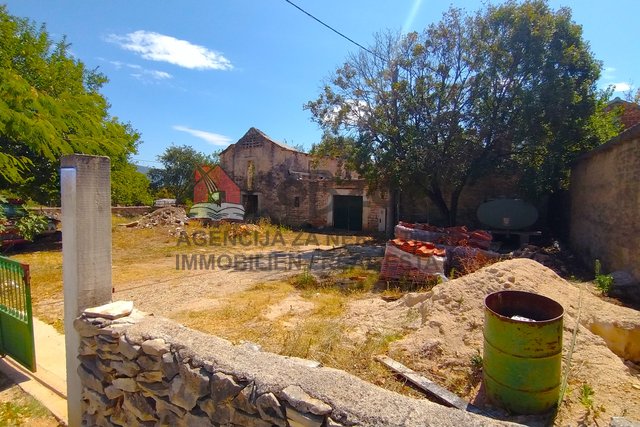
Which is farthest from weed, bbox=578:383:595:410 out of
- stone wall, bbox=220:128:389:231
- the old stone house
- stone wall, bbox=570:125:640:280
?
stone wall, bbox=220:128:389:231

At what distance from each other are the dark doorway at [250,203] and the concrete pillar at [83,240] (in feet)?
52.0

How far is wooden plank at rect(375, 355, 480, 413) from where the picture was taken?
246 centimetres

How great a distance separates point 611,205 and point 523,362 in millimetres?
6285

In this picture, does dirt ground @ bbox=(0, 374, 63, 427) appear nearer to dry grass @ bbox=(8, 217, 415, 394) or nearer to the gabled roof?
dry grass @ bbox=(8, 217, 415, 394)

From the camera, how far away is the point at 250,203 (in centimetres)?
1883

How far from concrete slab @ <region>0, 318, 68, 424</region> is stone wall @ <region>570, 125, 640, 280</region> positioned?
25.5 feet

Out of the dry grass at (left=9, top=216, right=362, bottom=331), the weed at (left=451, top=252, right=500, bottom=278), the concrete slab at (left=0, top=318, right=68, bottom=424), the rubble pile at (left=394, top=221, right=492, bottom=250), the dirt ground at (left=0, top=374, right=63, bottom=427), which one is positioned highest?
the rubble pile at (left=394, top=221, right=492, bottom=250)

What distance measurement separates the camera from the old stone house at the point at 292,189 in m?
15.3

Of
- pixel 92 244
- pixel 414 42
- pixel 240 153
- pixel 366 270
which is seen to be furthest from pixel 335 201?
pixel 92 244

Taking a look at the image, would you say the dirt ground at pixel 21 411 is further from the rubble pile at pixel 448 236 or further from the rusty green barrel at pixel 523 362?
the rubble pile at pixel 448 236

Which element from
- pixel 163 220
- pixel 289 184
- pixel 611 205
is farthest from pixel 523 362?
pixel 289 184

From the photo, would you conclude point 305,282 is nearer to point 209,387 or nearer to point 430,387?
point 430,387

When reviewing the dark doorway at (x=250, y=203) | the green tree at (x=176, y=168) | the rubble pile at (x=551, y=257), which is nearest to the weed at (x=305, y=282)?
the rubble pile at (x=551, y=257)

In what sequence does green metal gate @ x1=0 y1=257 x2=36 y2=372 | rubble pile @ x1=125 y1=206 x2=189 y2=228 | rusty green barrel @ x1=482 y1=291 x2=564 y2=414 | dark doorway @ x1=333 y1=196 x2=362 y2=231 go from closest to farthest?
rusty green barrel @ x1=482 y1=291 x2=564 y2=414, green metal gate @ x1=0 y1=257 x2=36 y2=372, rubble pile @ x1=125 y1=206 x2=189 y2=228, dark doorway @ x1=333 y1=196 x2=362 y2=231
